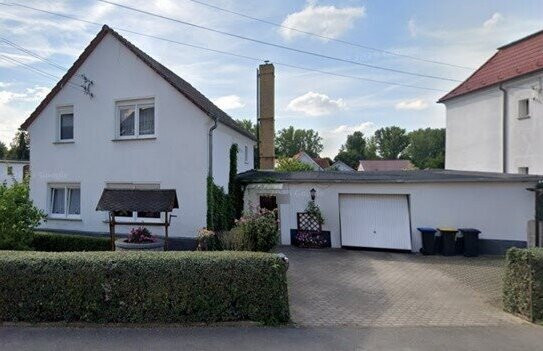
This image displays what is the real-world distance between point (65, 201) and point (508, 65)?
21.4 meters

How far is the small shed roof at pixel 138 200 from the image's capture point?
9.30m

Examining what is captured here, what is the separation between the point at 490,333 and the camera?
5230mm

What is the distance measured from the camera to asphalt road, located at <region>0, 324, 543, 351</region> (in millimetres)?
4652

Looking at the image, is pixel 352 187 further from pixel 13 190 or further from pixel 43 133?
pixel 43 133

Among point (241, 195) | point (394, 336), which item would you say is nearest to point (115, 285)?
point (394, 336)

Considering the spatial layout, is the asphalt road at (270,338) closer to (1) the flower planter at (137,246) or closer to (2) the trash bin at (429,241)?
(1) the flower planter at (137,246)

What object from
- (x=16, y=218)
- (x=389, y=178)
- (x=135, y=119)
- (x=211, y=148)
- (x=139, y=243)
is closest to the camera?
(x=139, y=243)

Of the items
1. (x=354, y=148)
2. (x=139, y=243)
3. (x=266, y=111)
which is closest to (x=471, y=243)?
(x=139, y=243)

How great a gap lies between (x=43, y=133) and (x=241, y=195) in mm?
7909

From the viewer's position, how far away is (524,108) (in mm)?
16000

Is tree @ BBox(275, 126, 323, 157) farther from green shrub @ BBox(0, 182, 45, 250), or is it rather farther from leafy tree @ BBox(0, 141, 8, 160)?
green shrub @ BBox(0, 182, 45, 250)

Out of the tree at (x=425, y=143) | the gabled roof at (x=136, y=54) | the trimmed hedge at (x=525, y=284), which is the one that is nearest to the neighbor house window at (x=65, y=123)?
the gabled roof at (x=136, y=54)

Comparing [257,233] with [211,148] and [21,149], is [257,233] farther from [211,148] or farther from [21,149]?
[21,149]

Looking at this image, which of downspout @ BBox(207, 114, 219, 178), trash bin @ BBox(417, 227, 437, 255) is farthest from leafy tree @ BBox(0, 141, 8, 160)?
trash bin @ BBox(417, 227, 437, 255)
